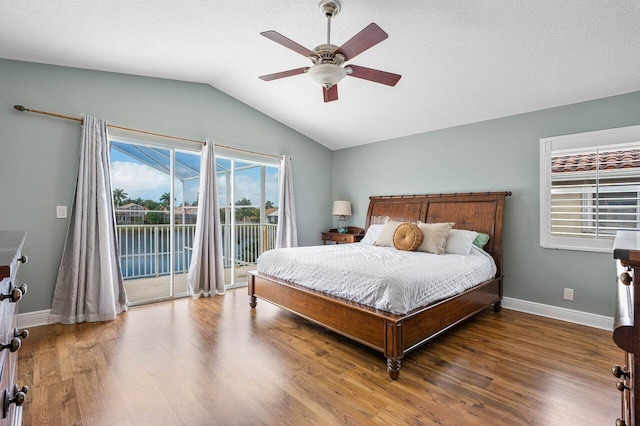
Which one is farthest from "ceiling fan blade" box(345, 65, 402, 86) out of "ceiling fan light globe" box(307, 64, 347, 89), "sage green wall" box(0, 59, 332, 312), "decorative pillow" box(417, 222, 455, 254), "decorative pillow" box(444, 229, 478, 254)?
"sage green wall" box(0, 59, 332, 312)

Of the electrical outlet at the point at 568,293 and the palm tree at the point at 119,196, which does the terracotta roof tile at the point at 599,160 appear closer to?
the electrical outlet at the point at 568,293

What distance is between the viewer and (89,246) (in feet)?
10.6

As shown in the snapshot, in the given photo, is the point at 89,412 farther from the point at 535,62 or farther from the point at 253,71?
the point at 535,62

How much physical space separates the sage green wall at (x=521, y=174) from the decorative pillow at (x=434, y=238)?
33.7 inches

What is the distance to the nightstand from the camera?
202 inches

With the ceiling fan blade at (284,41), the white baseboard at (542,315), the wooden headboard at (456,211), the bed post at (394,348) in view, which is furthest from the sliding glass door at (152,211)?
the bed post at (394,348)

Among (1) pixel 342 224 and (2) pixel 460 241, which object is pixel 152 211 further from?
(2) pixel 460 241

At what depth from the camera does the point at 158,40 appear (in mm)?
2916

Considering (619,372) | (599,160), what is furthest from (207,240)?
(599,160)

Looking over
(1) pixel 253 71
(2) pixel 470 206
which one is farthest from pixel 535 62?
(1) pixel 253 71

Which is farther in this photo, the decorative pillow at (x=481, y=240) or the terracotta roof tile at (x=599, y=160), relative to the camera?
the decorative pillow at (x=481, y=240)

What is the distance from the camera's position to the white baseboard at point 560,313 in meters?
3.09

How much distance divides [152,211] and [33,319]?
7.00 feet

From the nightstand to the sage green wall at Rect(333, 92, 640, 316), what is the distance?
39.5 inches
